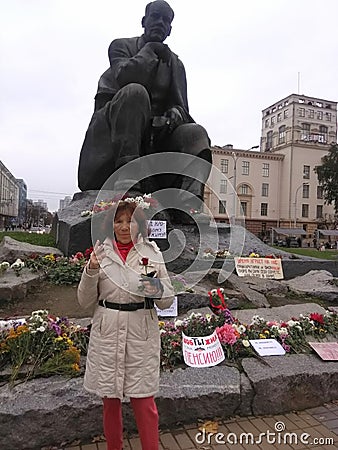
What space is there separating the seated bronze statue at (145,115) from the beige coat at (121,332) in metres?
3.98

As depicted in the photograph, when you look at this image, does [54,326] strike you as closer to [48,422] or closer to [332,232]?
[48,422]

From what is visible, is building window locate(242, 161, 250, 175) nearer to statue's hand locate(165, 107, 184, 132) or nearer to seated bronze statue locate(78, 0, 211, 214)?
seated bronze statue locate(78, 0, 211, 214)

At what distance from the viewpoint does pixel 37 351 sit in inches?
113

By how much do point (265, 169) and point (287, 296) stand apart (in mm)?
50711

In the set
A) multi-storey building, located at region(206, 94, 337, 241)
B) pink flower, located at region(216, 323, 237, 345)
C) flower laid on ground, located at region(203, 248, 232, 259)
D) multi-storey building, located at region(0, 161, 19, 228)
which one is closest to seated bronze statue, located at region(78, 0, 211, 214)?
flower laid on ground, located at region(203, 248, 232, 259)

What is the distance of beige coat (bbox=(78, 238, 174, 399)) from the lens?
2.14 meters

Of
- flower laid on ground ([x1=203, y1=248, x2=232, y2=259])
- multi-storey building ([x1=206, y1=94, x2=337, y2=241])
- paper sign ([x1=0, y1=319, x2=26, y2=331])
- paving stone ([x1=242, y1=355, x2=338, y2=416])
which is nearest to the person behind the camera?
paving stone ([x1=242, y1=355, x2=338, y2=416])

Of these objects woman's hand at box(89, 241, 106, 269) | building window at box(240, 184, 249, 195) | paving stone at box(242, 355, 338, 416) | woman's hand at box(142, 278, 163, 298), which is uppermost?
building window at box(240, 184, 249, 195)

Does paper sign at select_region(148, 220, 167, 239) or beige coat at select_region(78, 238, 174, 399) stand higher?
paper sign at select_region(148, 220, 167, 239)

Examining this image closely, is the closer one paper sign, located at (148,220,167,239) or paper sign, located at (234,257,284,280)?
paper sign, located at (148,220,167,239)

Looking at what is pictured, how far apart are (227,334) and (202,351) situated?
11.4 inches

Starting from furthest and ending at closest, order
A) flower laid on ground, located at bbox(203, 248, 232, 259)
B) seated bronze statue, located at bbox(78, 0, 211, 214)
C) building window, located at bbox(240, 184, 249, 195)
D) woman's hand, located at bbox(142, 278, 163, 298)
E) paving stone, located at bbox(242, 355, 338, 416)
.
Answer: building window, located at bbox(240, 184, 249, 195) < seated bronze statue, located at bbox(78, 0, 211, 214) < flower laid on ground, located at bbox(203, 248, 232, 259) < paving stone, located at bbox(242, 355, 338, 416) < woman's hand, located at bbox(142, 278, 163, 298)

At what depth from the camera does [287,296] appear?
5.47 metres

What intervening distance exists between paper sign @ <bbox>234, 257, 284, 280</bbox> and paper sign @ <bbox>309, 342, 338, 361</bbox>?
235cm
